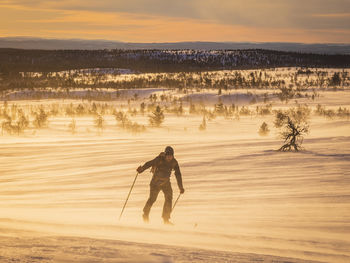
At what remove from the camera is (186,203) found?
26.1ft

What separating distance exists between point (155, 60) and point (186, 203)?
92.1m

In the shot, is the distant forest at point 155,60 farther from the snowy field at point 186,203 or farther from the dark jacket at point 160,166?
the dark jacket at point 160,166

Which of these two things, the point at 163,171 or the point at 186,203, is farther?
the point at 186,203

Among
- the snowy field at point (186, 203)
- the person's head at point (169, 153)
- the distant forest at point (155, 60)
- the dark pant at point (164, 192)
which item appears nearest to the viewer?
the snowy field at point (186, 203)

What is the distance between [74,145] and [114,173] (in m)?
5.49

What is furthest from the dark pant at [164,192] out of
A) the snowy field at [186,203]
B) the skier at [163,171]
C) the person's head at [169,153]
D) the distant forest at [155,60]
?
the distant forest at [155,60]

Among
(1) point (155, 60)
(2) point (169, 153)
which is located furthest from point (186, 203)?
(1) point (155, 60)

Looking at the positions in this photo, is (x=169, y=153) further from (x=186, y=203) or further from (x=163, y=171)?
(x=186, y=203)

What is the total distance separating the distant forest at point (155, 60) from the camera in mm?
86312

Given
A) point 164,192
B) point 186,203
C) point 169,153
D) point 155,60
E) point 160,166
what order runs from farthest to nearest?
point 155,60
point 186,203
point 164,192
point 160,166
point 169,153

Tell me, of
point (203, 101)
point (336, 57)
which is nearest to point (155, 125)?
point (203, 101)

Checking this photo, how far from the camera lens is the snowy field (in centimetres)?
393

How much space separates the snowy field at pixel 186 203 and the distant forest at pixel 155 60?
69.0 meters

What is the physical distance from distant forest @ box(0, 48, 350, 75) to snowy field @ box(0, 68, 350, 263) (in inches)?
2715
